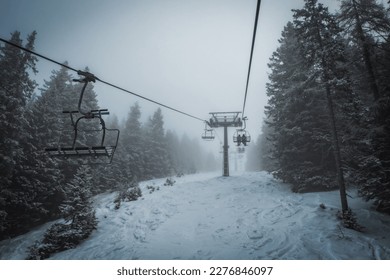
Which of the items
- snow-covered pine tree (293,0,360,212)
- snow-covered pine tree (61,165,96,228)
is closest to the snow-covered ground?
snow-covered pine tree (61,165,96,228)

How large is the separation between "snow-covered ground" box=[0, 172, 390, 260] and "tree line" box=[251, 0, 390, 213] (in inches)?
73.1

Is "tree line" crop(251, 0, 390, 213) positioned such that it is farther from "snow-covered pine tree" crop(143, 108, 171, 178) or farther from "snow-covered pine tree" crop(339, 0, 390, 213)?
"snow-covered pine tree" crop(143, 108, 171, 178)

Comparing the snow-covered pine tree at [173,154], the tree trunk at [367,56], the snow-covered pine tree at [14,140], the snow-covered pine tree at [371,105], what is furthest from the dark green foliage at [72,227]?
the snow-covered pine tree at [173,154]

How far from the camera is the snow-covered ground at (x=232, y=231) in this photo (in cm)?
849

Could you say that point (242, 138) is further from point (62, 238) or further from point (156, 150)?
point (156, 150)

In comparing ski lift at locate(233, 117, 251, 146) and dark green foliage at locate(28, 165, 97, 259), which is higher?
Result: ski lift at locate(233, 117, 251, 146)

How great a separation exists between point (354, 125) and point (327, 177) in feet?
14.3

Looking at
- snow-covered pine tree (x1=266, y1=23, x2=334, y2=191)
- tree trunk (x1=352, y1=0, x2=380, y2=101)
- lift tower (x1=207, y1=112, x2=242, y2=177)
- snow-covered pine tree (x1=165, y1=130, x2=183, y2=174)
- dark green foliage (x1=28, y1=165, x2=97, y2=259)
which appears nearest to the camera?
dark green foliage (x1=28, y1=165, x2=97, y2=259)

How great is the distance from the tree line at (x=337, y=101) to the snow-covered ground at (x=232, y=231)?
1.86 m

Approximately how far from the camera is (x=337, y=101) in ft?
48.8

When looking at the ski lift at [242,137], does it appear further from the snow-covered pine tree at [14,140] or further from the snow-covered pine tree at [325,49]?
the snow-covered pine tree at [14,140]

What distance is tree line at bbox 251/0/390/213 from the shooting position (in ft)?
34.1

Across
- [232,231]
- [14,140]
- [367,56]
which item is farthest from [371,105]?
[14,140]

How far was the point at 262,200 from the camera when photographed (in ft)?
49.6
